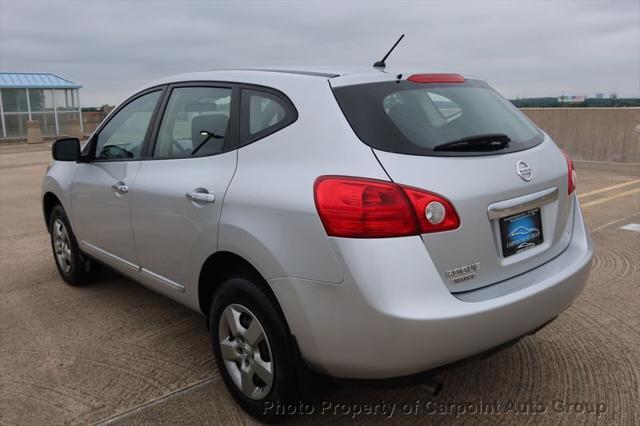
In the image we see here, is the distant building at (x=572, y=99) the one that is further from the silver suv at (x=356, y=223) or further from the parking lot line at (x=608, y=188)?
the silver suv at (x=356, y=223)

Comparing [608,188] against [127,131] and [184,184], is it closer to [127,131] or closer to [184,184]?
[127,131]

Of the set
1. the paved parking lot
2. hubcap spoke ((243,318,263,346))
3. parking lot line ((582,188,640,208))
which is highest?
hubcap spoke ((243,318,263,346))

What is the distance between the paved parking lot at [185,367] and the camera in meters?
2.87

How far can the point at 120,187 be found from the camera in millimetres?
3646

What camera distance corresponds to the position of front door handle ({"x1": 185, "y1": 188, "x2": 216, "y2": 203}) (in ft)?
Answer: 9.26

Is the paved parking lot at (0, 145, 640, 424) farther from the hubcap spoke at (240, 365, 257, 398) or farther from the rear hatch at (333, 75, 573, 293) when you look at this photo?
the rear hatch at (333, 75, 573, 293)

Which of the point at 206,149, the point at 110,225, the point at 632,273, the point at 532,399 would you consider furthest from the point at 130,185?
the point at 632,273

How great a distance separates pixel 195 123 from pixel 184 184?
1.33 feet

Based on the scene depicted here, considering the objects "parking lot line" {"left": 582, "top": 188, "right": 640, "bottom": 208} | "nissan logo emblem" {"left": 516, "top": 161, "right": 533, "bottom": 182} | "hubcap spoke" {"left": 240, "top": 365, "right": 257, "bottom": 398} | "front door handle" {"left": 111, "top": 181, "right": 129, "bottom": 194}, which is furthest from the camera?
"parking lot line" {"left": 582, "top": 188, "right": 640, "bottom": 208}

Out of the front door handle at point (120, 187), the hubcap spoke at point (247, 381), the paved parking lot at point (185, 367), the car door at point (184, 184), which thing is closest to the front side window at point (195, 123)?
the car door at point (184, 184)

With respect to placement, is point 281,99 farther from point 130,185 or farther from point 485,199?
point 130,185

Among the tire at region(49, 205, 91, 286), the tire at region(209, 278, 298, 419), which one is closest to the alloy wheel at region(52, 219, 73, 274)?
the tire at region(49, 205, 91, 286)

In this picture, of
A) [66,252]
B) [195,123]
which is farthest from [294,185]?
[66,252]

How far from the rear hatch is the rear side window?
0.28m
